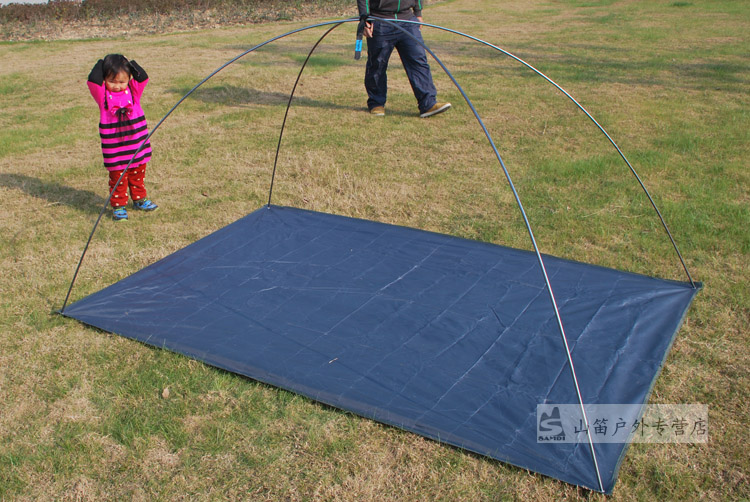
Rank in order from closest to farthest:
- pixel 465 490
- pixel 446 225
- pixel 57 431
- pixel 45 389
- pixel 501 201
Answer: pixel 465 490
pixel 57 431
pixel 45 389
pixel 446 225
pixel 501 201

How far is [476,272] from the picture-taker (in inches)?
148

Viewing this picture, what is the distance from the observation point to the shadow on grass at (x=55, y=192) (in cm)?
514

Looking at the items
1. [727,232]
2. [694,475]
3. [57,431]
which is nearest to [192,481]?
[57,431]

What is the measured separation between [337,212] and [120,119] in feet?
5.42

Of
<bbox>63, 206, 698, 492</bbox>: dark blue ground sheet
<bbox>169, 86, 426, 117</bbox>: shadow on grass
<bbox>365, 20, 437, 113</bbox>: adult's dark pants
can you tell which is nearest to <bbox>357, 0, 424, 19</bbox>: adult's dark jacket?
<bbox>365, 20, 437, 113</bbox>: adult's dark pants

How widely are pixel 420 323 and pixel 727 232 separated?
7.81 ft

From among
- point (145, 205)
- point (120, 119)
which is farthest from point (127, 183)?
point (120, 119)

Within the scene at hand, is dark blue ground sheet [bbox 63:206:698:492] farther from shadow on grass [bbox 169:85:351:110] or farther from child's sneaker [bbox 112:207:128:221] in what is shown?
shadow on grass [bbox 169:85:351:110]

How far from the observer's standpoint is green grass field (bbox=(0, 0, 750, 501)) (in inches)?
96.1

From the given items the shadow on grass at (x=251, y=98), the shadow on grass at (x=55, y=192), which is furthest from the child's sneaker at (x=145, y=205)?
the shadow on grass at (x=251, y=98)

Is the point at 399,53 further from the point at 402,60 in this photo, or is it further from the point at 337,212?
the point at 337,212

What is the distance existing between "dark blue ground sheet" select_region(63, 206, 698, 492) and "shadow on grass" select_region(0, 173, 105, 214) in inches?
54.2

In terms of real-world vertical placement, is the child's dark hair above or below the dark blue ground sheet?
above

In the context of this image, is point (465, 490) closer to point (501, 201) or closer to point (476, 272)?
point (476, 272)
